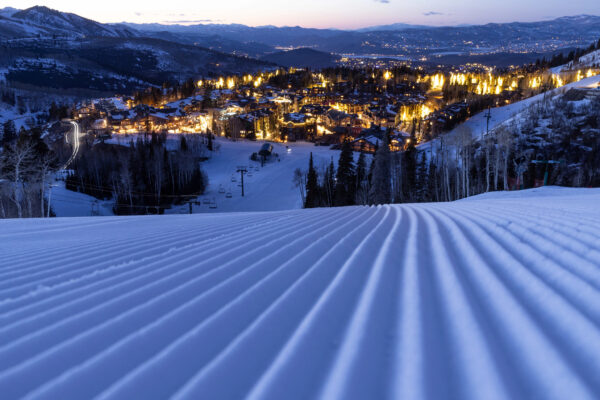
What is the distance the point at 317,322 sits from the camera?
1657 mm

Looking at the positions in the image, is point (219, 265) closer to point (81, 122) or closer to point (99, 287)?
point (99, 287)

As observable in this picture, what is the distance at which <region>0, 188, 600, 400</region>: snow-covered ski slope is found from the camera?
119 cm

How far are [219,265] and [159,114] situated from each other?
66175 mm

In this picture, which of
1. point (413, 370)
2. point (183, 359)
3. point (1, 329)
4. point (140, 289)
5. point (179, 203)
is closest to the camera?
point (413, 370)

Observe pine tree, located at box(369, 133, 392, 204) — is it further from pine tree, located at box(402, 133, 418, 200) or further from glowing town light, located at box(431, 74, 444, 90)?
glowing town light, located at box(431, 74, 444, 90)

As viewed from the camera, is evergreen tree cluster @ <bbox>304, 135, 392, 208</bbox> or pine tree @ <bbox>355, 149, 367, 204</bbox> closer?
evergreen tree cluster @ <bbox>304, 135, 392, 208</bbox>

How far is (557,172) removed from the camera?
3064 centimetres

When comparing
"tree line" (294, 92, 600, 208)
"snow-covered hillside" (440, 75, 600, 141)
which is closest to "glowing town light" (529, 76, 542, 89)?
"snow-covered hillside" (440, 75, 600, 141)

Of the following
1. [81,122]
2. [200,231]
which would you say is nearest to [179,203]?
[200,231]

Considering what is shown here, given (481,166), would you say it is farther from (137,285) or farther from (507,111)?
(137,285)

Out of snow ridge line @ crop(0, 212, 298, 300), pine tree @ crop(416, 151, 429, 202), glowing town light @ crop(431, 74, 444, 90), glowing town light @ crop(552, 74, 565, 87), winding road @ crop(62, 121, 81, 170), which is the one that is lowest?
pine tree @ crop(416, 151, 429, 202)

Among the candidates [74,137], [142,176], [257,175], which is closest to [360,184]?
[257,175]

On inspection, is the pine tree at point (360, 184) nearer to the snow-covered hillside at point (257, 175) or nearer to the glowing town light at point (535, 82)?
the snow-covered hillside at point (257, 175)

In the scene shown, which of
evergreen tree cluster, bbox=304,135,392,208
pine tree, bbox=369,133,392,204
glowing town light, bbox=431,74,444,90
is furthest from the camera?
glowing town light, bbox=431,74,444,90
